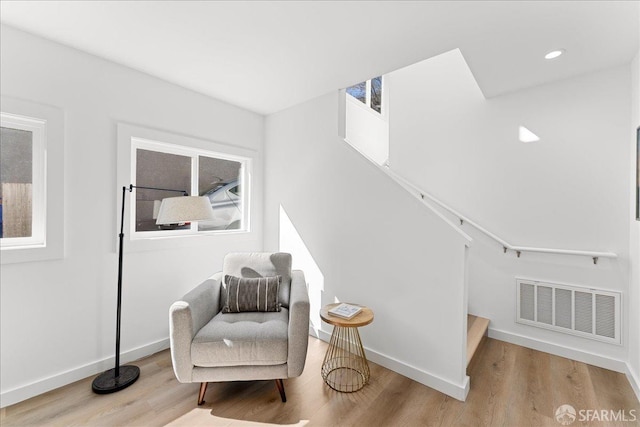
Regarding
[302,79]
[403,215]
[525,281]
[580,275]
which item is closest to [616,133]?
[580,275]

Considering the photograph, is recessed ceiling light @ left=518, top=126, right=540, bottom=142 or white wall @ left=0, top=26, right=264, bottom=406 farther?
recessed ceiling light @ left=518, top=126, right=540, bottom=142

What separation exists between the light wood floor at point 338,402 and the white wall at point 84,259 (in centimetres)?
25

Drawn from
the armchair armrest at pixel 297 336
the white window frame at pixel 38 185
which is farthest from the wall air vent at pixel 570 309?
the white window frame at pixel 38 185

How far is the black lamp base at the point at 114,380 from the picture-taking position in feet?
6.42

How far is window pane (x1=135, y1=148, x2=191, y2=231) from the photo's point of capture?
255cm

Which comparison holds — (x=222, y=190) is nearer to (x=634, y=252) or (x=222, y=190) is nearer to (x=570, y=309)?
(x=570, y=309)

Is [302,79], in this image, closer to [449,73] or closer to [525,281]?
[449,73]

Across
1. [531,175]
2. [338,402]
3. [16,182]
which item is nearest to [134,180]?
[16,182]

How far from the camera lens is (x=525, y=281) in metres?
2.67

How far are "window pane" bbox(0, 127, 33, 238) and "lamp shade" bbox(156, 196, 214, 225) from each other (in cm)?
94

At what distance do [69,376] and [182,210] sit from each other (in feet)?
4.95

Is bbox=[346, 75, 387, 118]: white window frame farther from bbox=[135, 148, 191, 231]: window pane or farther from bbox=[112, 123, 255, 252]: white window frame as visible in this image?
bbox=[135, 148, 191, 231]: window pane

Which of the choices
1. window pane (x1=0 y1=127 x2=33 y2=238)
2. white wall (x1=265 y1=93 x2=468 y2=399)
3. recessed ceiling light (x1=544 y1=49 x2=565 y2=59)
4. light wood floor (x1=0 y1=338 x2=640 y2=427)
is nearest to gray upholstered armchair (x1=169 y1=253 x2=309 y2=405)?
light wood floor (x1=0 y1=338 x2=640 y2=427)

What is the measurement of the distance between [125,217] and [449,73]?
362cm
